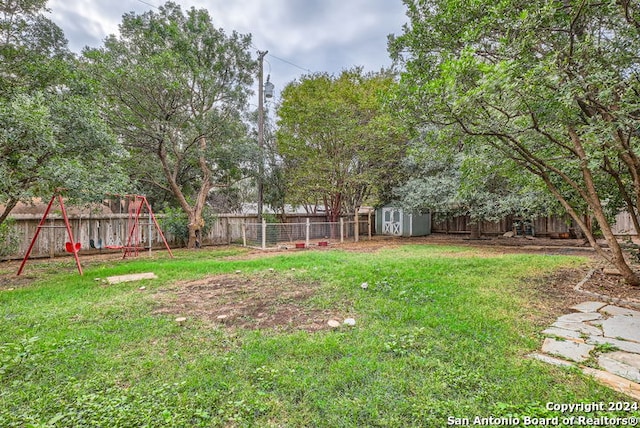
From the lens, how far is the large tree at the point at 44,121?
413 centimetres

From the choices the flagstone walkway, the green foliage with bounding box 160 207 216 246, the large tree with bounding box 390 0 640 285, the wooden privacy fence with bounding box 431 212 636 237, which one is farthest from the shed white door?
the flagstone walkway

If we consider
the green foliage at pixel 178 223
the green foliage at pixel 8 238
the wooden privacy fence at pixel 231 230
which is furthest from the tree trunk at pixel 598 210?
the green foliage at pixel 8 238

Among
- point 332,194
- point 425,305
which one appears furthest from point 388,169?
point 425,305

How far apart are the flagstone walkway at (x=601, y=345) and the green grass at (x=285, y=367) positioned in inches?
5.2

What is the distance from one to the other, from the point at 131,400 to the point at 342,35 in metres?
9.69

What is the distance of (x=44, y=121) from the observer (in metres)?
4.16

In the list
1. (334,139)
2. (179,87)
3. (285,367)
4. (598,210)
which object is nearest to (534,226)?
(334,139)

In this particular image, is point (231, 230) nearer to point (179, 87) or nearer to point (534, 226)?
point (179, 87)

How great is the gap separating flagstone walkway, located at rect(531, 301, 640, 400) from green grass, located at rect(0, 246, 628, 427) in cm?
13

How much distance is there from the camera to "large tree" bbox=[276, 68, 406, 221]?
408 inches

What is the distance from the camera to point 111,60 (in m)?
7.48

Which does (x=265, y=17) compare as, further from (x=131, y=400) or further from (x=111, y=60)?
(x=131, y=400)

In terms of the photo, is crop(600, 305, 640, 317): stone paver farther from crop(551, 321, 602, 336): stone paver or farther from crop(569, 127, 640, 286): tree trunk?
crop(569, 127, 640, 286): tree trunk

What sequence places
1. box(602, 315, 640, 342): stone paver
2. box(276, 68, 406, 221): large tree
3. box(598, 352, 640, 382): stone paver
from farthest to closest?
box(276, 68, 406, 221): large tree, box(602, 315, 640, 342): stone paver, box(598, 352, 640, 382): stone paver
